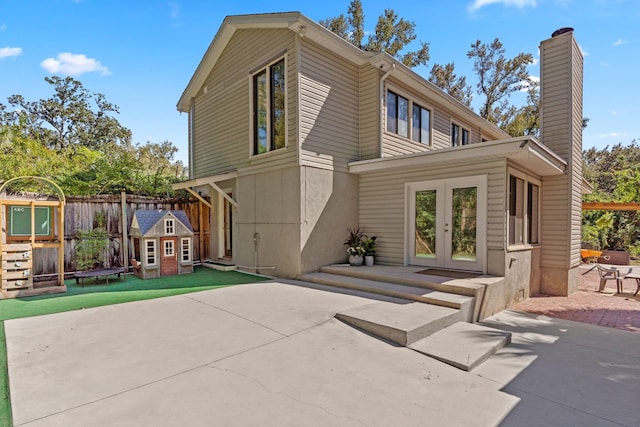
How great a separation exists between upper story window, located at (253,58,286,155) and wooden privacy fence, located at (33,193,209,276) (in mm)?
3438

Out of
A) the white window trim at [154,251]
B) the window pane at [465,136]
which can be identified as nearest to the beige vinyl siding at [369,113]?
the white window trim at [154,251]

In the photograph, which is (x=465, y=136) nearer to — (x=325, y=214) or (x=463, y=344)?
(x=325, y=214)

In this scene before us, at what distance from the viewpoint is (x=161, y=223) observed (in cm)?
750

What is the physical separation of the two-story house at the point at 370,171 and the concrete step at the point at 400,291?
70 cm

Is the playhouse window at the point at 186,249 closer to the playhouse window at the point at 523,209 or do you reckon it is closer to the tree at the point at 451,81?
the playhouse window at the point at 523,209

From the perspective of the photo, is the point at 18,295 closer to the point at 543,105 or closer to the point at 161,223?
the point at 161,223

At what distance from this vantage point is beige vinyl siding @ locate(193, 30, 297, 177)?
7.21 metres

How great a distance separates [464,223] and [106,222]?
28.0 feet

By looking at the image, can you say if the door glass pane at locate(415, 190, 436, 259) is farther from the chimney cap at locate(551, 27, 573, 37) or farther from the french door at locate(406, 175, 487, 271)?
the chimney cap at locate(551, 27, 573, 37)

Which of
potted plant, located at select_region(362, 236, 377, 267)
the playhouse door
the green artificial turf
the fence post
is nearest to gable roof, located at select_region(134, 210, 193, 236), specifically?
the playhouse door

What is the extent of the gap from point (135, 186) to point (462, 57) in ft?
73.9

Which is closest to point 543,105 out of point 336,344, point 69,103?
point 336,344

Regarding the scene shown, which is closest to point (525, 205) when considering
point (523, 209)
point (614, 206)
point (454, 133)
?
point (523, 209)

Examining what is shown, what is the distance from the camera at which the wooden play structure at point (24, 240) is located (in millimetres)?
5582
